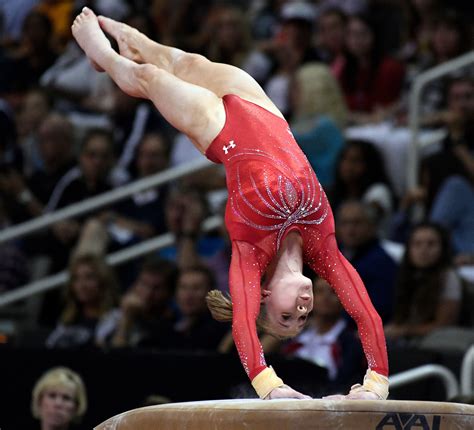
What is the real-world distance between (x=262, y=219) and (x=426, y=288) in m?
2.03

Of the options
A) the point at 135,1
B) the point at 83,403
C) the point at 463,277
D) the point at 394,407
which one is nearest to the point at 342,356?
the point at 463,277

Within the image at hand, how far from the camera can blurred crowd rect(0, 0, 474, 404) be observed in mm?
6859

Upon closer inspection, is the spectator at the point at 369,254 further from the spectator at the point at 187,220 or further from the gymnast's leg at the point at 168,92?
the gymnast's leg at the point at 168,92

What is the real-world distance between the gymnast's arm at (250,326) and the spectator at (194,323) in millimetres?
2123

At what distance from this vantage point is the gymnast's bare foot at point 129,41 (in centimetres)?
580

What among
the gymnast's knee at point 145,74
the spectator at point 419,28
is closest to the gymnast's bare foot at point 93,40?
the gymnast's knee at point 145,74

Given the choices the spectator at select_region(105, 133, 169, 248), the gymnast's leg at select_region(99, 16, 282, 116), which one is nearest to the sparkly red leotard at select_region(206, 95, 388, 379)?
the gymnast's leg at select_region(99, 16, 282, 116)

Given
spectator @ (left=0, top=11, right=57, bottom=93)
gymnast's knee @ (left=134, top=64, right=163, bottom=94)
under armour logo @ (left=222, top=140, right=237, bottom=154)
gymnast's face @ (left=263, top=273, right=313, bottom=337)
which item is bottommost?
gymnast's face @ (left=263, top=273, right=313, bottom=337)

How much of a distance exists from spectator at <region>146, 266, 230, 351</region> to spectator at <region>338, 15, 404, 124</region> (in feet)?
6.32

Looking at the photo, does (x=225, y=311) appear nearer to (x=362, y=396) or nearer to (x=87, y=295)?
(x=362, y=396)

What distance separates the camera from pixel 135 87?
5.52m

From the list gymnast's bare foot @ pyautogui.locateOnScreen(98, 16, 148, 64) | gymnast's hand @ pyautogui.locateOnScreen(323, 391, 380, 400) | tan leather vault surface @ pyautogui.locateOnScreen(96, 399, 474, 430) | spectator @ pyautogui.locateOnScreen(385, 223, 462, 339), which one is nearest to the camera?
tan leather vault surface @ pyautogui.locateOnScreen(96, 399, 474, 430)

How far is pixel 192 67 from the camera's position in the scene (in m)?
5.61

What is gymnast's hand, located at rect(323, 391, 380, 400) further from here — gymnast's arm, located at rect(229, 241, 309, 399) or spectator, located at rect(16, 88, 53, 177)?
spectator, located at rect(16, 88, 53, 177)
